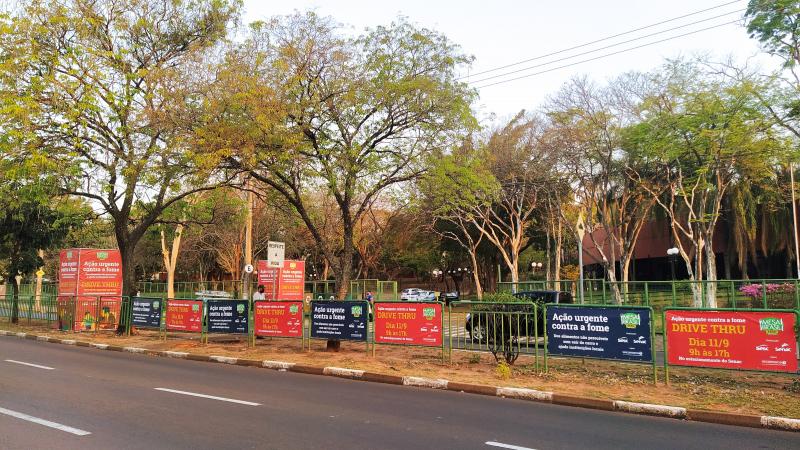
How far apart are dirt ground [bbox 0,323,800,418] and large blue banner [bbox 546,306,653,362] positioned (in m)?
0.56

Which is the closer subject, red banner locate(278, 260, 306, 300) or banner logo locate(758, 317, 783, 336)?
banner logo locate(758, 317, 783, 336)

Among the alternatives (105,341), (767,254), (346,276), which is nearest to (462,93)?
(346,276)

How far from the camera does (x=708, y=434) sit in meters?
7.01

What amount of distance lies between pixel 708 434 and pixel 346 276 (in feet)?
35.9

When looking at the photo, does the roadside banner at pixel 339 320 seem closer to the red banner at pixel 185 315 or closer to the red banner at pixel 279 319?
the red banner at pixel 279 319

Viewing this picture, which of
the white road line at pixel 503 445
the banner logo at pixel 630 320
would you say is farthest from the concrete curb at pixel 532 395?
the white road line at pixel 503 445

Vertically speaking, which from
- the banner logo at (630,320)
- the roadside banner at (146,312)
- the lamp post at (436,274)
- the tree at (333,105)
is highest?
the tree at (333,105)

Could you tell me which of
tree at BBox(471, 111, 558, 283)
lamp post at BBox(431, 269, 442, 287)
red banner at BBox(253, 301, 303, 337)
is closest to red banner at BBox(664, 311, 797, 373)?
red banner at BBox(253, 301, 303, 337)

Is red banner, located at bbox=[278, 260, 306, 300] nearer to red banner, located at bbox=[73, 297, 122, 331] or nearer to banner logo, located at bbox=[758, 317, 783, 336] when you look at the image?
red banner, located at bbox=[73, 297, 122, 331]

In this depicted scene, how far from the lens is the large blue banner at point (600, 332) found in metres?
9.84

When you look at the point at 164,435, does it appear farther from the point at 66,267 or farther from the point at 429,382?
the point at 66,267

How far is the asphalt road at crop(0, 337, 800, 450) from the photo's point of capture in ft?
19.8

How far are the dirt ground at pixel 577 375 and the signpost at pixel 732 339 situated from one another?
1.69 feet

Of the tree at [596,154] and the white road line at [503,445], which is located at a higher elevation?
the tree at [596,154]
